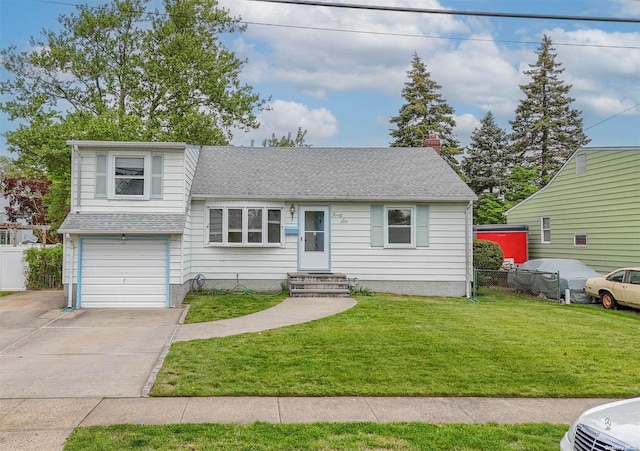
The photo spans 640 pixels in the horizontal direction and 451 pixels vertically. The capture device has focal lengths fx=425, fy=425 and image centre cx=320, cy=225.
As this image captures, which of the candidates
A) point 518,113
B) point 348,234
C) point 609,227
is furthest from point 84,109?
point 518,113

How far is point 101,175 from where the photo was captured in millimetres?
11906

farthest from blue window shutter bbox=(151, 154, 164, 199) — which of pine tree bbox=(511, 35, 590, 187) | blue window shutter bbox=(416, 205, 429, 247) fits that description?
pine tree bbox=(511, 35, 590, 187)

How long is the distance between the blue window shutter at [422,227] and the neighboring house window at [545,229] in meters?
8.36

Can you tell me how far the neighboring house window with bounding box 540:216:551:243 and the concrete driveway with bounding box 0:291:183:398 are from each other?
16.2 metres

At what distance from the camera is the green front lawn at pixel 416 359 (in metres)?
5.64

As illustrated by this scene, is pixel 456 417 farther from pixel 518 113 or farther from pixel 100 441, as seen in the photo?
pixel 518 113

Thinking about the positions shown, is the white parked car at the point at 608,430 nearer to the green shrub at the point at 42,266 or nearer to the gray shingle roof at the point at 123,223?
the gray shingle roof at the point at 123,223

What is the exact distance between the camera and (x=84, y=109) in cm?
2430

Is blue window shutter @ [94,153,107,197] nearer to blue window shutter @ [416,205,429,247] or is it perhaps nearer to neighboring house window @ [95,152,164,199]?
neighboring house window @ [95,152,164,199]

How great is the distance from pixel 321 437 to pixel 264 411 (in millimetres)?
962

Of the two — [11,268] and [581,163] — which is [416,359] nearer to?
[581,163]

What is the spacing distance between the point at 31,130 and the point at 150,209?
13.8m

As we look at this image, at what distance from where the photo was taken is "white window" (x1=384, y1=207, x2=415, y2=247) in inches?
550

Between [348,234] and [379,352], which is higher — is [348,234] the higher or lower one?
the higher one
